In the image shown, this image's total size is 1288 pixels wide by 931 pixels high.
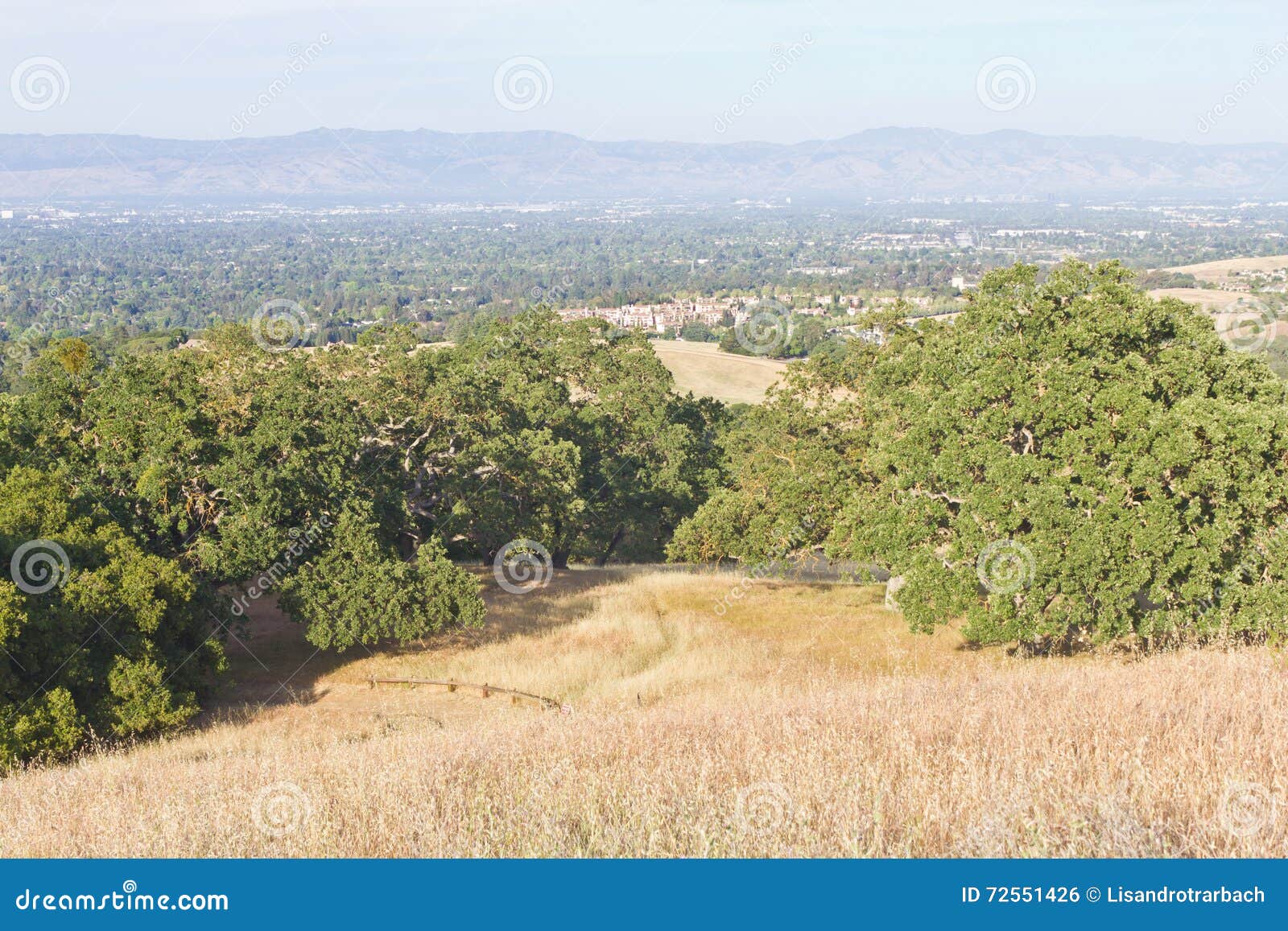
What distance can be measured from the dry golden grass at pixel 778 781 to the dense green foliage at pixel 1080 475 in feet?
9.12

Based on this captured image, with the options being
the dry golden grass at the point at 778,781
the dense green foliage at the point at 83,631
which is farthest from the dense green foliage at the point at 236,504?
the dry golden grass at the point at 778,781

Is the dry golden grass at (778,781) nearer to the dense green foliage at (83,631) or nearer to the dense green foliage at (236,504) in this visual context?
the dense green foliage at (83,631)

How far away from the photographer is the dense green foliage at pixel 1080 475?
18281 mm

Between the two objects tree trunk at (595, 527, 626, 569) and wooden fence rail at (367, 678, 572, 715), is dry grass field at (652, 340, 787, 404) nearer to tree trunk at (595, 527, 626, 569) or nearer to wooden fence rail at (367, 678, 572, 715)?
tree trunk at (595, 527, 626, 569)

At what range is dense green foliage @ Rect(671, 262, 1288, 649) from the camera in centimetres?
1828

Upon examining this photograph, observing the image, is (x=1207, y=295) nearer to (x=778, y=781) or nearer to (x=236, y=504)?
(x=236, y=504)

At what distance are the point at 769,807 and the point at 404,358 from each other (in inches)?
1017

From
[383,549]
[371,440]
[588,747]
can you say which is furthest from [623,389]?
[588,747]

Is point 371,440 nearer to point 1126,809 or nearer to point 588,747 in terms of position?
point 588,747

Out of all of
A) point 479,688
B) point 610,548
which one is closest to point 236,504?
point 479,688

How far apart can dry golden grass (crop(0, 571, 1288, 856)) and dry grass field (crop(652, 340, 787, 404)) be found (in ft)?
295

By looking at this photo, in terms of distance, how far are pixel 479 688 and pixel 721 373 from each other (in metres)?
95.0

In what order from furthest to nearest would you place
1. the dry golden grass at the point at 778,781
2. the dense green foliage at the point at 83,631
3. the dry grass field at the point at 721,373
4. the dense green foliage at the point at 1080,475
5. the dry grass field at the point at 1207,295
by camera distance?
the dry grass field at the point at 1207,295 < the dry grass field at the point at 721,373 < the dense green foliage at the point at 1080,475 < the dense green foliage at the point at 83,631 < the dry golden grass at the point at 778,781

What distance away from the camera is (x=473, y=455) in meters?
32.3
